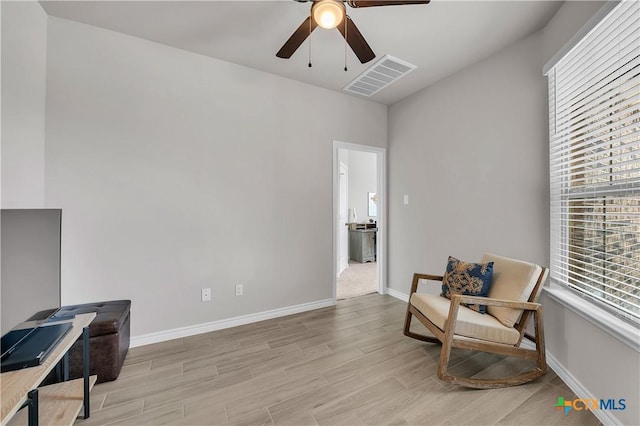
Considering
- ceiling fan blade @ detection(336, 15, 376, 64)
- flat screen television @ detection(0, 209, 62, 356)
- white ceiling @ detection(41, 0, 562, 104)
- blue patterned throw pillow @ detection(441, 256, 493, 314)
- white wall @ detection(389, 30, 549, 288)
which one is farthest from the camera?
white wall @ detection(389, 30, 549, 288)

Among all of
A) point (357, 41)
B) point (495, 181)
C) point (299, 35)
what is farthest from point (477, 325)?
point (299, 35)

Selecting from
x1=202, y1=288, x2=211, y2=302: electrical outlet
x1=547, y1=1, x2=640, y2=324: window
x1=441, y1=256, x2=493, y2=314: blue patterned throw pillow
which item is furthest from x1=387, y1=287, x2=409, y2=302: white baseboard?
x1=202, y1=288, x2=211, y2=302: electrical outlet

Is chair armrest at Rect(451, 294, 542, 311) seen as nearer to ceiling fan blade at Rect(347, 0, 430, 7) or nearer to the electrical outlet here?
ceiling fan blade at Rect(347, 0, 430, 7)

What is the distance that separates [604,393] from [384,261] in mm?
2512

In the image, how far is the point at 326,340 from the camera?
252cm

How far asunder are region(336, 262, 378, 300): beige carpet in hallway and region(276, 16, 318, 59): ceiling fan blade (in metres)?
2.99

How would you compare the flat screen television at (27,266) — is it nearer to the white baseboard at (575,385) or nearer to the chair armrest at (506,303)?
the chair armrest at (506,303)

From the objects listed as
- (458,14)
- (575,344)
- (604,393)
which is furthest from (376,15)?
(604,393)

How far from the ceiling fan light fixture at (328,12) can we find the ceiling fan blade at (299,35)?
0.36 feet

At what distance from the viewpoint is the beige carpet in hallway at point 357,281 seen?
399cm

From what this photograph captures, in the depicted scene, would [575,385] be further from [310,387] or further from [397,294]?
[397,294]

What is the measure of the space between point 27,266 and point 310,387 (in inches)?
69.6

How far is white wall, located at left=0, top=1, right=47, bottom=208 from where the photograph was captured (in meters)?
1.74

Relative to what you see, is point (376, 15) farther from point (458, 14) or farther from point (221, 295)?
point (221, 295)
